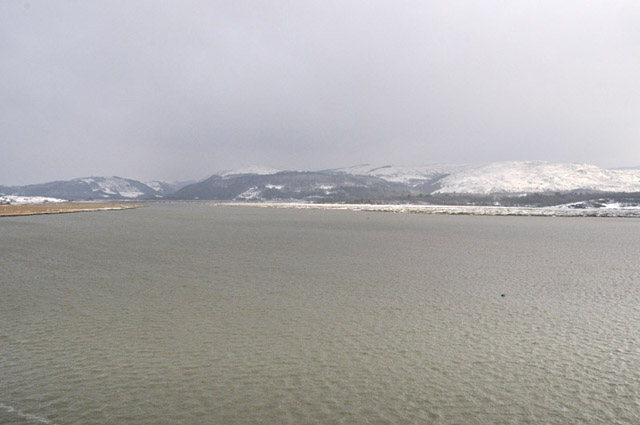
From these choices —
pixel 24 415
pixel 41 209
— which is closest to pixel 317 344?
pixel 24 415

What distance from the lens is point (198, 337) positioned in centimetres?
1094

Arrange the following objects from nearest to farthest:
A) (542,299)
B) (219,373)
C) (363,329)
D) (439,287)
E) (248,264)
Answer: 1. (219,373)
2. (363,329)
3. (542,299)
4. (439,287)
5. (248,264)

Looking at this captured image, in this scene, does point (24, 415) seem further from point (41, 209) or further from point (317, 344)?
point (41, 209)

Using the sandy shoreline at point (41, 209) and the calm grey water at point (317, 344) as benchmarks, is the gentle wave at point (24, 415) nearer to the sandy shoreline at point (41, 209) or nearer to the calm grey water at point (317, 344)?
the calm grey water at point (317, 344)

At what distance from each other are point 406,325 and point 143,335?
748cm

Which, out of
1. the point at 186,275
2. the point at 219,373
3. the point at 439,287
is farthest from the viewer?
the point at 186,275

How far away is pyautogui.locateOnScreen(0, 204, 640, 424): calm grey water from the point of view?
7.35 metres

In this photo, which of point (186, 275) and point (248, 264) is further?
point (248, 264)

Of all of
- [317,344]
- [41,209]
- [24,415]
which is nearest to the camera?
[24,415]

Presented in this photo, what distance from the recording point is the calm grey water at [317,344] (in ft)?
24.1

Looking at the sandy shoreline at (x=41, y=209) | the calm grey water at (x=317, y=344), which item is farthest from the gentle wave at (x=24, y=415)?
the sandy shoreline at (x=41, y=209)

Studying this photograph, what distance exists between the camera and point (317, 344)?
34.5 feet

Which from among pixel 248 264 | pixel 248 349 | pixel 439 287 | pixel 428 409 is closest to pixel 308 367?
pixel 248 349

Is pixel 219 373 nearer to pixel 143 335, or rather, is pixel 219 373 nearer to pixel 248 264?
pixel 143 335
